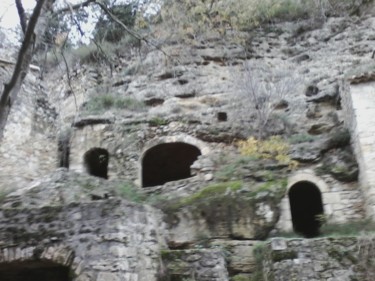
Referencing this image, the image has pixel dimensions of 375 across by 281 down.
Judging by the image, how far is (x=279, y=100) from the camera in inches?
556

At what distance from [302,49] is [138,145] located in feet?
25.2

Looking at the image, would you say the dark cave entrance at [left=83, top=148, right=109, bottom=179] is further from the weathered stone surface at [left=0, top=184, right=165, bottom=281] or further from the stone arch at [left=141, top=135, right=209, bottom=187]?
the weathered stone surface at [left=0, top=184, right=165, bottom=281]

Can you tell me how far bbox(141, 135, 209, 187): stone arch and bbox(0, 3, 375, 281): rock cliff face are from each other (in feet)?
0.15

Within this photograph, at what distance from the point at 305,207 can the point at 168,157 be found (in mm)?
4825

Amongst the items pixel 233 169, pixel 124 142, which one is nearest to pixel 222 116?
pixel 124 142

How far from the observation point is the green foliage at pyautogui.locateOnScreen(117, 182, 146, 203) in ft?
32.4

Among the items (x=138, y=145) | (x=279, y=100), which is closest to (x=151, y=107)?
(x=138, y=145)

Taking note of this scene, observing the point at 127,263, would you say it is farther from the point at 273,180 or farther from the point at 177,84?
the point at 177,84

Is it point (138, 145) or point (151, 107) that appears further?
point (151, 107)

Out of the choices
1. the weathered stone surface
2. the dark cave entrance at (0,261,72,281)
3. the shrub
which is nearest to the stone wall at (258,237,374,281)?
the weathered stone surface

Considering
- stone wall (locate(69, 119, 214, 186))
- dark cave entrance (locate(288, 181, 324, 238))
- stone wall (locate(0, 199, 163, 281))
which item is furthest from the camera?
stone wall (locate(69, 119, 214, 186))

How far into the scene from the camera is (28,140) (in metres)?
13.1

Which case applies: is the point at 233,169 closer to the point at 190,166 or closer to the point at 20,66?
the point at 190,166

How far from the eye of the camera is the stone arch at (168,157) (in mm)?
12992
